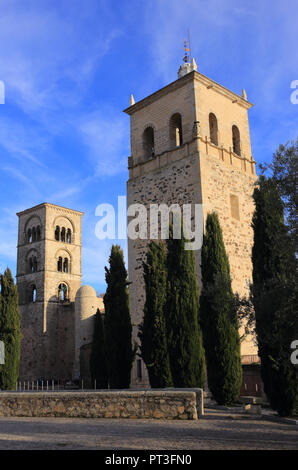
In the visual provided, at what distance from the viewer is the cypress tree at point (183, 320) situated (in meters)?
15.4

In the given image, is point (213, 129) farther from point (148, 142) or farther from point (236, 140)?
point (148, 142)

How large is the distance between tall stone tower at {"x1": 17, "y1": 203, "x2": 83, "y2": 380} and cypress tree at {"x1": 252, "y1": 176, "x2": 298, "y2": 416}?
106ft

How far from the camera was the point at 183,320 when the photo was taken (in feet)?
51.9

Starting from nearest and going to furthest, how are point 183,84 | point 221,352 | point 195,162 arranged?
point 221,352 → point 195,162 → point 183,84

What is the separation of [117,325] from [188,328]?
13.6ft

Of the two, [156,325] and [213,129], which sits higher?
[213,129]

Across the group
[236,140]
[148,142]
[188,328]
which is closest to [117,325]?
[188,328]

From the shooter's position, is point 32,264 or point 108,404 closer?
point 108,404

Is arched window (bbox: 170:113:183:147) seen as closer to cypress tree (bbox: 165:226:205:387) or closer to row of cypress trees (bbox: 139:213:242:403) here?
row of cypress trees (bbox: 139:213:242:403)

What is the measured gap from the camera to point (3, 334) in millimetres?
23500

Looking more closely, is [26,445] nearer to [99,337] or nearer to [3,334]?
[3,334]

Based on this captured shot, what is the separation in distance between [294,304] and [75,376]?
31513 mm

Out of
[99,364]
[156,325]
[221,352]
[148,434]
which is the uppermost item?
[156,325]
